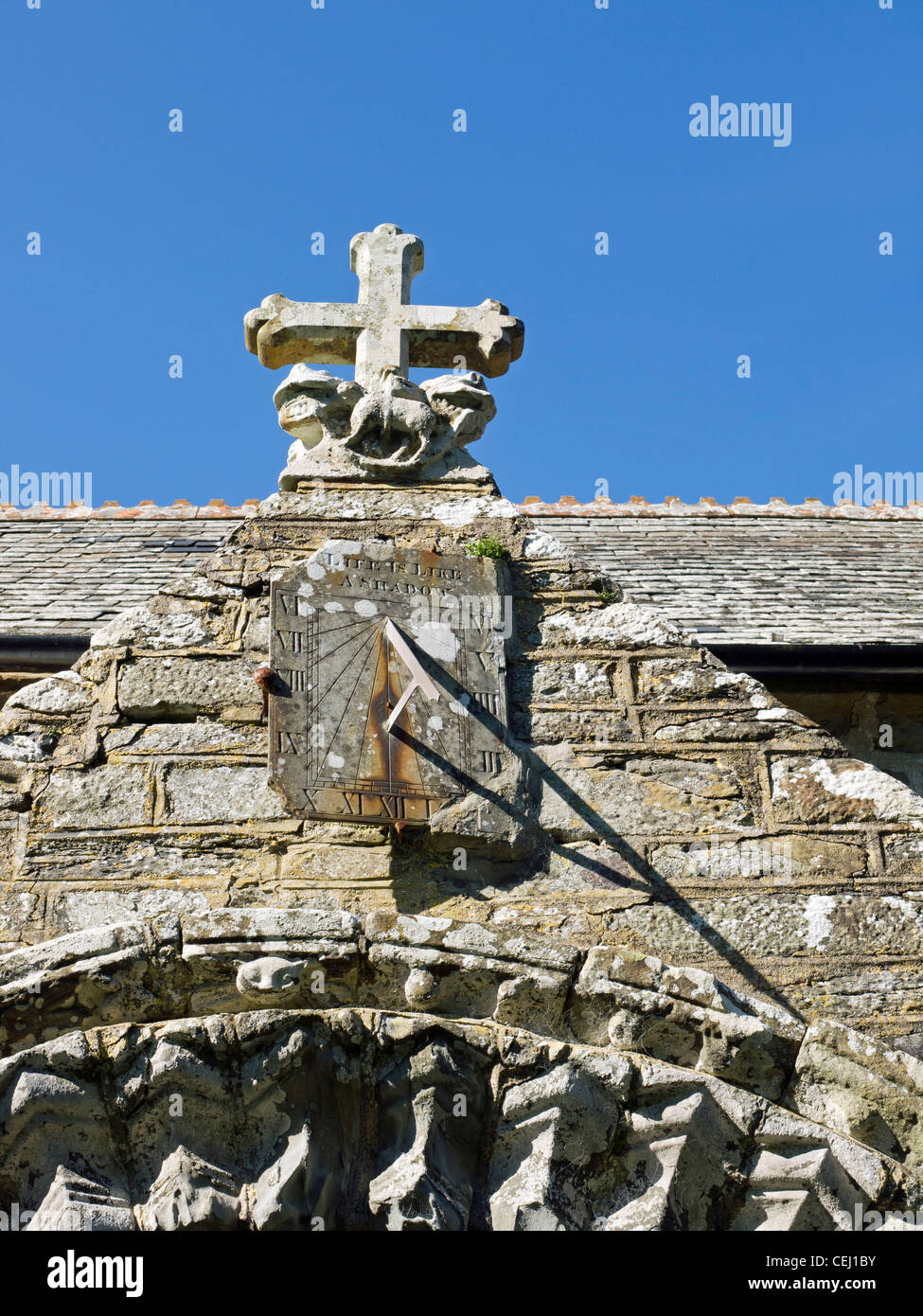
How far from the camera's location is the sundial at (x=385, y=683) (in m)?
4.96

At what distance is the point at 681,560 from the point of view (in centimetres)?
973

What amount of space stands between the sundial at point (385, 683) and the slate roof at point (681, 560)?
2.61m

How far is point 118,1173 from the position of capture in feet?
14.4

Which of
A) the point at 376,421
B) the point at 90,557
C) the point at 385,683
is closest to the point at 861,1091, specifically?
the point at 385,683

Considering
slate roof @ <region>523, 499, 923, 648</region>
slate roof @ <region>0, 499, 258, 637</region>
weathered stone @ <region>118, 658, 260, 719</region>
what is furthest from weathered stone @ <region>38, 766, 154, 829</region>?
slate roof @ <region>523, 499, 923, 648</region>

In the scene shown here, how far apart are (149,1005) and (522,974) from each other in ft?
3.29

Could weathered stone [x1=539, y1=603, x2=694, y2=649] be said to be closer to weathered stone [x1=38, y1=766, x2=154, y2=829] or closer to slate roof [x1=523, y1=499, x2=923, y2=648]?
weathered stone [x1=38, y1=766, x2=154, y2=829]

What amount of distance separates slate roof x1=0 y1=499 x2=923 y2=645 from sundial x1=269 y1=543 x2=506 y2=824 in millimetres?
Result: 2607

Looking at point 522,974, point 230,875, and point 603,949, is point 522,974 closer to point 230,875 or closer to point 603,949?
point 603,949

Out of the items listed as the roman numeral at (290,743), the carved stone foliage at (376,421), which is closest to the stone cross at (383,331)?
the carved stone foliage at (376,421)

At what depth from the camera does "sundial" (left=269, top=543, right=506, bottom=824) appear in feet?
16.3

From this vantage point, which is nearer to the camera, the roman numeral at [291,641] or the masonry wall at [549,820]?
the masonry wall at [549,820]

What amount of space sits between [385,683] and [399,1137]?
1368 millimetres

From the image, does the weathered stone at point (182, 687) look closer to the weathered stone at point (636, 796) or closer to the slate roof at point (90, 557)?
the weathered stone at point (636, 796)
